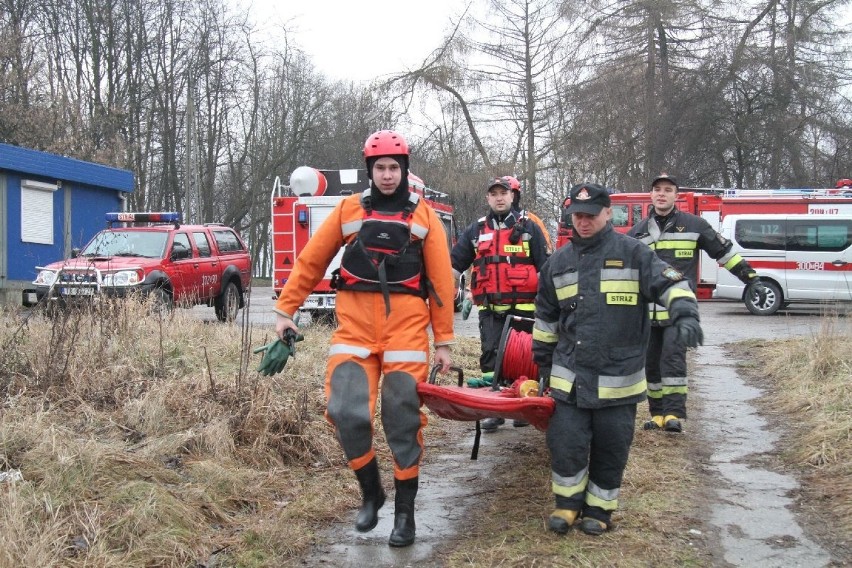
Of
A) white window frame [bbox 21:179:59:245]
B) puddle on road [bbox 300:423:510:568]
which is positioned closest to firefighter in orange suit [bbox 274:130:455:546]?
puddle on road [bbox 300:423:510:568]

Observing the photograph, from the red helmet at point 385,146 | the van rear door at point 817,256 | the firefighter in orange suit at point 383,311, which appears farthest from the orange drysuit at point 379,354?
the van rear door at point 817,256

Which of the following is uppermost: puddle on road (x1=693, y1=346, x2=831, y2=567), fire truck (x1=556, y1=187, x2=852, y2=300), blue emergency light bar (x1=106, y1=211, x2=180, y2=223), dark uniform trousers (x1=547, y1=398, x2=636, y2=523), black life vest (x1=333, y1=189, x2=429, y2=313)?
fire truck (x1=556, y1=187, x2=852, y2=300)

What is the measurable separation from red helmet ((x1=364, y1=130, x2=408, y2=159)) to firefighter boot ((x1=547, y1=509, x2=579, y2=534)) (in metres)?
1.92

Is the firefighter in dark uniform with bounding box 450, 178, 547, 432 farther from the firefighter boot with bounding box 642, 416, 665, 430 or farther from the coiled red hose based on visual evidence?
the firefighter boot with bounding box 642, 416, 665, 430

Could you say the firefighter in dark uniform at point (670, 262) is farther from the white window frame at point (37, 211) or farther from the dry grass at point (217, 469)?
the white window frame at point (37, 211)

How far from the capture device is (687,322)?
3.81 metres

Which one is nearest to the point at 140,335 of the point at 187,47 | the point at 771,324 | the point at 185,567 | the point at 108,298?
the point at 108,298

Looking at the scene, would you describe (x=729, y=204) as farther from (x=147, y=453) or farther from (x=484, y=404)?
(x=147, y=453)

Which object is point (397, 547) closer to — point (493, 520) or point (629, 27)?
point (493, 520)

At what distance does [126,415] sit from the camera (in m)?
5.41

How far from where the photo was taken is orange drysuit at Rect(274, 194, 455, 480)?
4.09m

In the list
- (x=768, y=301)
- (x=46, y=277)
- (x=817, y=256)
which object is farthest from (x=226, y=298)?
(x=817, y=256)

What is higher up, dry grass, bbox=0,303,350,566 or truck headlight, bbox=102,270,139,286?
truck headlight, bbox=102,270,139,286

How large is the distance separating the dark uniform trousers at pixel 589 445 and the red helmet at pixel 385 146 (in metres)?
1.47
